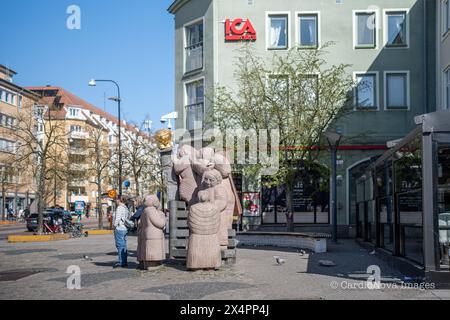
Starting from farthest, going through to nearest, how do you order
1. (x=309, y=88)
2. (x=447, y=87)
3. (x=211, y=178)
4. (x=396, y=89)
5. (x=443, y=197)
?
1. (x=396, y=89)
2. (x=447, y=87)
3. (x=309, y=88)
4. (x=211, y=178)
5. (x=443, y=197)

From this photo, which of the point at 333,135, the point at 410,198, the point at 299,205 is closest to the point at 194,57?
the point at 299,205

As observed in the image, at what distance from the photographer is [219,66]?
32.2 metres

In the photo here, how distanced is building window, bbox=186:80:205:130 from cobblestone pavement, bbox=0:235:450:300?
1579 centimetres

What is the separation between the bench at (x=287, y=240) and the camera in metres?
19.6

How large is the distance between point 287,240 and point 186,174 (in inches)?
316

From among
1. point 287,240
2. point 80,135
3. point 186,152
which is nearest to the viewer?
point 186,152

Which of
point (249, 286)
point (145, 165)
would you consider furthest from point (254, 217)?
point (249, 286)

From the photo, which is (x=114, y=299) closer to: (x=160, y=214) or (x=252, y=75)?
(x=160, y=214)

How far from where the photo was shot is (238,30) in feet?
105

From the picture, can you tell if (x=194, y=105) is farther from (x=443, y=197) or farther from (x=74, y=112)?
(x=74, y=112)

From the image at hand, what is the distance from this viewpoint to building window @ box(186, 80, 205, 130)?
3275 cm

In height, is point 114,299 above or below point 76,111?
below

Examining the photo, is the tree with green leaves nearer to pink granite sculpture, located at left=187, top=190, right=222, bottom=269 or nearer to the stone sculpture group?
the stone sculpture group
